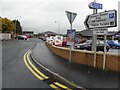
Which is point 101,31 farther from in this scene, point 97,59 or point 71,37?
point 71,37

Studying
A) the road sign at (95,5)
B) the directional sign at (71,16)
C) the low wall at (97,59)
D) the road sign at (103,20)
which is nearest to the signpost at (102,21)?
the road sign at (103,20)

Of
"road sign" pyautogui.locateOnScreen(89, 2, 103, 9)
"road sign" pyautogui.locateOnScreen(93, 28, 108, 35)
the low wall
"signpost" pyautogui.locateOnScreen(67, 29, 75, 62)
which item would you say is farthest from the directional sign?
"road sign" pyautogui.locateOnScreen(93, 28, 108, 35)

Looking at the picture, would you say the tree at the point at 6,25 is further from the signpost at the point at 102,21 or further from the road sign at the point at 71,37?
the signpost at the point at 102,21

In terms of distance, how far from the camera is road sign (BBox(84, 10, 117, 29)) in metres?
8.40

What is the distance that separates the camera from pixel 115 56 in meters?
8.48

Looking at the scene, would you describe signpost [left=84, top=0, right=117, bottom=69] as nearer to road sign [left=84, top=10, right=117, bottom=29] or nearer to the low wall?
road sign [left=84, top=10, right=117, bottom=29]

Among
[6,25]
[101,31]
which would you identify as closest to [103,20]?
[101,31]

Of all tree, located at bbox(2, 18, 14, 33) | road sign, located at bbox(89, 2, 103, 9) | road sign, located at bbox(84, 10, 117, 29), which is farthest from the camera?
tree, located at bbox(2, 18, 14, 33)

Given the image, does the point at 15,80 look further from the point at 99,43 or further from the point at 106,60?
the point at 99,43

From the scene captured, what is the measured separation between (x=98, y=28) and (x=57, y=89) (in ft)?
13.3

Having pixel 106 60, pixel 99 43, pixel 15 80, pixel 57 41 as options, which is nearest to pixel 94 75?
pixel 106 60

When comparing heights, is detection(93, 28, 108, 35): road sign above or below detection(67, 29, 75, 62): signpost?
above

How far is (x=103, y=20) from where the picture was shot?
8953 mm

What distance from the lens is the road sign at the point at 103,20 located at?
840cm
